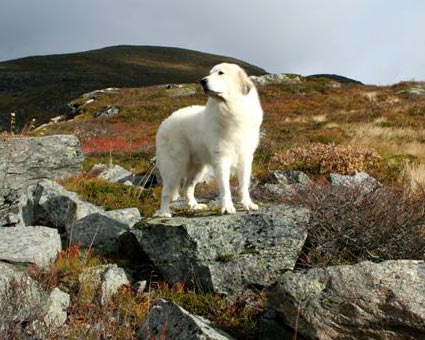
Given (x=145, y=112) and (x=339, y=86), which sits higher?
(x=339, y=86)

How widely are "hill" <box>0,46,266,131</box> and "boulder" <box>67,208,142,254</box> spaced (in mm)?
59348

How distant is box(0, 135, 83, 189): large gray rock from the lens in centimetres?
946

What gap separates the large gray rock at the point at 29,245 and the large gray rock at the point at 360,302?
3068mm

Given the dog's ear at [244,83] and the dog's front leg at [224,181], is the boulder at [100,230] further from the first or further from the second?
the dog's ear at [244,83]

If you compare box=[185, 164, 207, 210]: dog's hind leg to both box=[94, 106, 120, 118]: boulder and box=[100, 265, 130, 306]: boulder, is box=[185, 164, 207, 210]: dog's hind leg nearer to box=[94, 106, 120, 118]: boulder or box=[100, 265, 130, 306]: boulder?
box=[100, 265, 130, 306]: boulder

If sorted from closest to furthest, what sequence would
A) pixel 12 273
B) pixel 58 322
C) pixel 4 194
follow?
pixel 58 322, pixel 12 273, pixel 4 194

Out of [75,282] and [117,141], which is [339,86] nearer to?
[117,141]

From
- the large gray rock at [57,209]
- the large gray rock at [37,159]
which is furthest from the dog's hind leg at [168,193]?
the large gray rock at [37,159]

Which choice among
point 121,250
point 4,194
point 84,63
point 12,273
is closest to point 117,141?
point 4,194

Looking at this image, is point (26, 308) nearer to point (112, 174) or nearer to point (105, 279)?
point (105, 279)

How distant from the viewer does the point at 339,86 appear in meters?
45.7

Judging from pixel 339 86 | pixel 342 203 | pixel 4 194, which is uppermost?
pixel 339 86

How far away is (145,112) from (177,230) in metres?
29.1

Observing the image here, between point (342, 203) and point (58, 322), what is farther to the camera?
point (342, 203)
